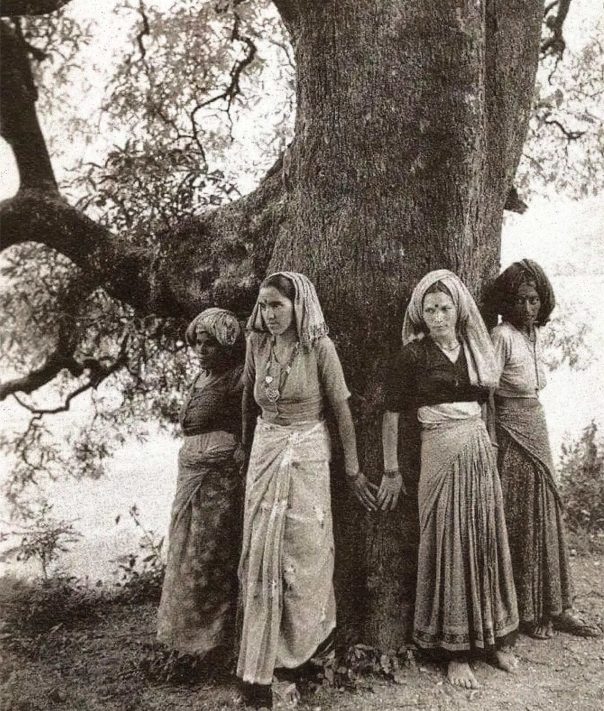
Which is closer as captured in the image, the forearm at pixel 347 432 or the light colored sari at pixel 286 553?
the light colored sari at pixel 286 553

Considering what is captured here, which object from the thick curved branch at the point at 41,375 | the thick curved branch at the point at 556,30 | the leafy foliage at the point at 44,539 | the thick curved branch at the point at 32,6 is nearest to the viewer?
the thick curved branch at the point at 32,6

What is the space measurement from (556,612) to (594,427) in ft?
9.88

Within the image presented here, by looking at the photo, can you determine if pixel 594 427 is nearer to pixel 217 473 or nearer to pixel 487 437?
pixel 487 437

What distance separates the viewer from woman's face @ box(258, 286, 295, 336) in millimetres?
4039

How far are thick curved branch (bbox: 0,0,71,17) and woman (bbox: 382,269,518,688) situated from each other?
3863mm

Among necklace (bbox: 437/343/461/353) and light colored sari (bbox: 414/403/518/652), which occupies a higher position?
necklace (bbox: 437/343/461/353)

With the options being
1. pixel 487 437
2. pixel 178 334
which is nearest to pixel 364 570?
pixel 487 437

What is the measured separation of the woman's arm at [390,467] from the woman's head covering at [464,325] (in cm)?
51

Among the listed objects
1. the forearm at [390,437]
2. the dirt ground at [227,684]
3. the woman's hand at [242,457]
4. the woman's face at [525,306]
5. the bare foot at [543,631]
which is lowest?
the dirt ground at [227,684]

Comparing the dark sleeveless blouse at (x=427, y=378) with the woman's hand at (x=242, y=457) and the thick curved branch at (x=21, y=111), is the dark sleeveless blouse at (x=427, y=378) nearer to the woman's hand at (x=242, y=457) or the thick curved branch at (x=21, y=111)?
the woman's hand at (x=242, y=457)

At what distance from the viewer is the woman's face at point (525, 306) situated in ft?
15.3

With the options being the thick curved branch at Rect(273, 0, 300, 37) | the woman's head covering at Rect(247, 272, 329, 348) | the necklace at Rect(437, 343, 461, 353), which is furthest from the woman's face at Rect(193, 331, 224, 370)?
the thick curved branch at Rect(273, 0, 300, 37)

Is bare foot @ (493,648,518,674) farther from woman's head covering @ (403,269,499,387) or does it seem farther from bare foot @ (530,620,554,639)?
woman's head covering @ (403,269,499,387)

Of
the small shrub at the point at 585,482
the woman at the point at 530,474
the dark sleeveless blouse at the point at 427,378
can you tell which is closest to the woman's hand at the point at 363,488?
the dark sleeveless blouse at the point at 427,378
